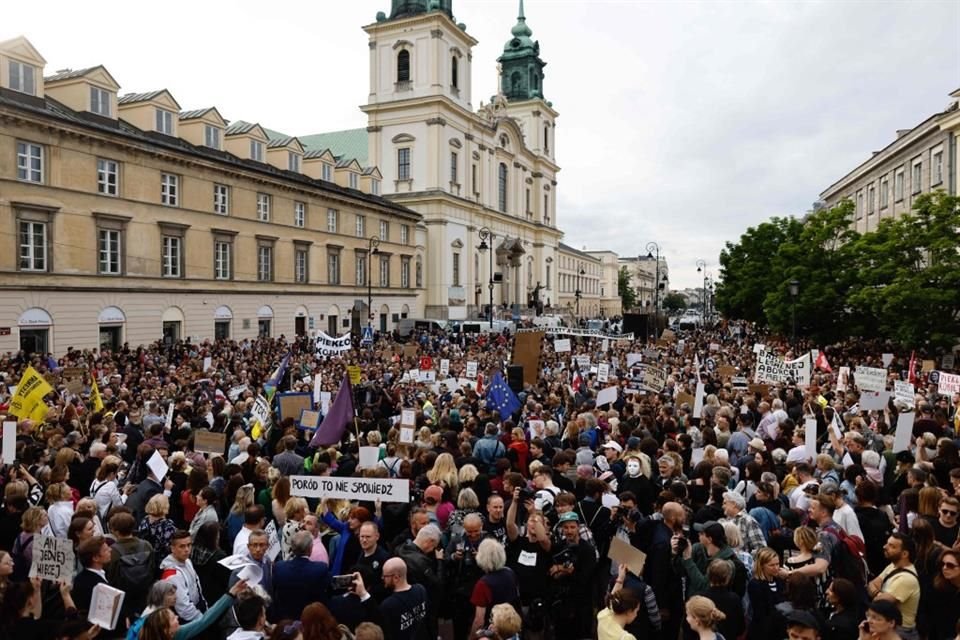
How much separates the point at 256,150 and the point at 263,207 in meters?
4.46

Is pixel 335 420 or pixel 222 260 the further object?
pixel 222 260

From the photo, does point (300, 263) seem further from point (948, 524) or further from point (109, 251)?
point (948, 524)

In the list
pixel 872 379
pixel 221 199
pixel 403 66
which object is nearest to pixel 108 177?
pixel 221 199

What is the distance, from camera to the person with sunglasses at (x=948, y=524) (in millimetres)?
6129

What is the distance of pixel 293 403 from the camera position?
13883mm

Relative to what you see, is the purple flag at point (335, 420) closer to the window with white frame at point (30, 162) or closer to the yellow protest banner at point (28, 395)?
the yellow protest banner at point (28, 395)

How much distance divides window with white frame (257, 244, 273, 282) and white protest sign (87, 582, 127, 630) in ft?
125

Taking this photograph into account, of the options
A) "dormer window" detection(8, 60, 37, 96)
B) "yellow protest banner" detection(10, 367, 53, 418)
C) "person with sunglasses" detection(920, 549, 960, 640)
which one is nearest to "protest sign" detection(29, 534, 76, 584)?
"person with sunglasses" detection(920, 549, 960, 640)

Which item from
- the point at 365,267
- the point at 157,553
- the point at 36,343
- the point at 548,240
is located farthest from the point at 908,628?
the point at 548,240

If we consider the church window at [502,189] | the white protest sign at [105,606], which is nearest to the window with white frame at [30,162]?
the white protest sign at [105,606]

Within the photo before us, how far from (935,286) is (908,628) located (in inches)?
1010

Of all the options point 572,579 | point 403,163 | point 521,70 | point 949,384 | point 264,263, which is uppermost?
point 521,70

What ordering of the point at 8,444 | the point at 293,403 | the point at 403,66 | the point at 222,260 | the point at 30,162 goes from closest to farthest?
1. the point at 8,444
2. the point at 293,403
3. the point at 30,162
4. the point at 222,260
5. the point at 403,66

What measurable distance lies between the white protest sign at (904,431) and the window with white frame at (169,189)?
110 feet
